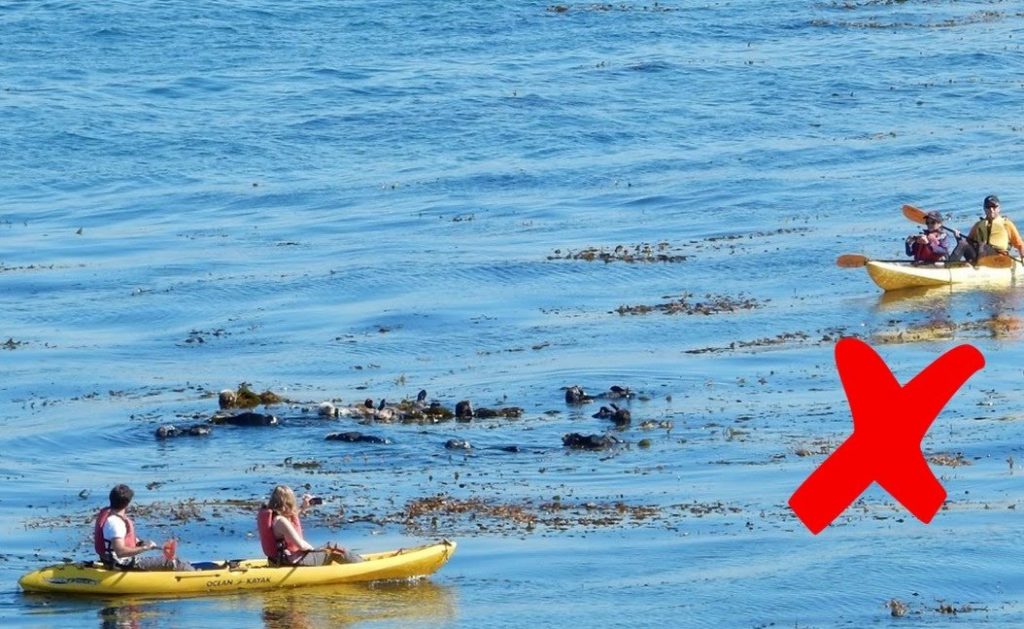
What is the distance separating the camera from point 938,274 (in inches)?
1351

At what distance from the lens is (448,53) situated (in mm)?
67250

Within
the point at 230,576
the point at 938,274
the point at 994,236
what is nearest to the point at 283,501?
the point at 230,576

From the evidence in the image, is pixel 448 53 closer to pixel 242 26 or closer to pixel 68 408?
pixel 242 26

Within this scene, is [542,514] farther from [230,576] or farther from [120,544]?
[120,544]

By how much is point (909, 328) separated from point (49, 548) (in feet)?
51.5

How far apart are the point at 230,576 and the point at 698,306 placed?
16183 millimetres

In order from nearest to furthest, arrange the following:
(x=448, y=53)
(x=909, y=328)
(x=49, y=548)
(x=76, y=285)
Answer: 1. (x=49, y=548)
2. (x=909, y=328)
3. (x=76, y=285)
4. (x=448, y=53)

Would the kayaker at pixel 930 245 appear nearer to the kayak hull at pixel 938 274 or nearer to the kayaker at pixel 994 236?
the kayak hull at pixel 938 274

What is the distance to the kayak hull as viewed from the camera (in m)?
34.3

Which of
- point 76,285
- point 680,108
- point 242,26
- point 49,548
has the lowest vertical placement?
point 49,548

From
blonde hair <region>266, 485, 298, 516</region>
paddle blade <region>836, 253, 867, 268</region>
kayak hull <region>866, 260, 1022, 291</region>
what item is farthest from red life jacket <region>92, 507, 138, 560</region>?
paddle blade <region>836, 253, 867, 268</region>

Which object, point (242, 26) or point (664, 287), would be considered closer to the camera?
point (664, 287)

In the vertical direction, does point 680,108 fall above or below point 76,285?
above

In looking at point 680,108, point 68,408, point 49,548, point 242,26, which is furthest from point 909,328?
point 242,26
